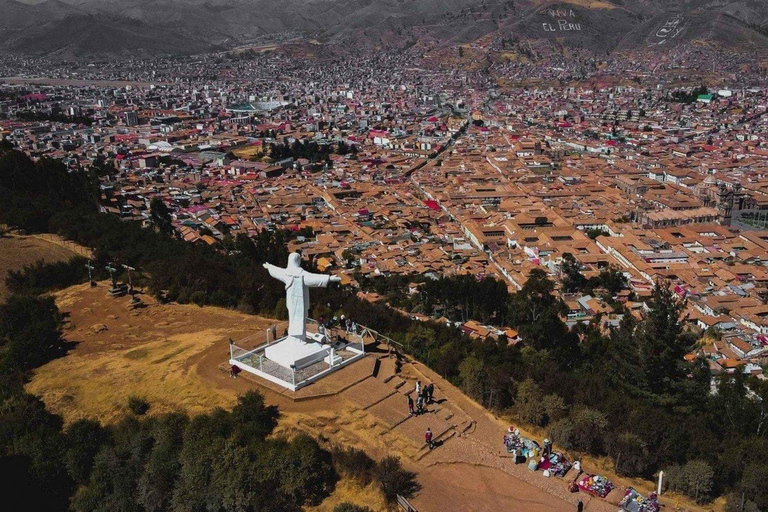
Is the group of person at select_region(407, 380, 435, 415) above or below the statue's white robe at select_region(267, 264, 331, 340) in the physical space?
below

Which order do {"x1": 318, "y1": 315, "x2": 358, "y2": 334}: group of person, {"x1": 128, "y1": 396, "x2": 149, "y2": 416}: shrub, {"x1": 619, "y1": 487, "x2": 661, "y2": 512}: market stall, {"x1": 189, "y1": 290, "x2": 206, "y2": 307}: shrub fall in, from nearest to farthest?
{"x1": 619, "y1": 487, "x2": 661, "y2": 512}: market stall < {"x1": 128, "y1": 396, "x2": 149, "y2": 416}: shrub < {"x1": 318, "y1": 315, "x2": 358, "y2": 334}: group of person < {"x1": 189, "y1": 290, "x2": 206, "y2": 307}: shrub

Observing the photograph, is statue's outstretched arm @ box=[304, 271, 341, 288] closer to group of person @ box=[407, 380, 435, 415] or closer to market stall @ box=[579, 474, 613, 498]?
group of person @ box=[407, 380, 435, 415]

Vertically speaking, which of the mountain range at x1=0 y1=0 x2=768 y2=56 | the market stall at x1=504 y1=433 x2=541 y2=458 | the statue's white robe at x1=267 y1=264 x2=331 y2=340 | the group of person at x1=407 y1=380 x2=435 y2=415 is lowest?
the market stall at x1=504 y1=433 x2=541 y2=458

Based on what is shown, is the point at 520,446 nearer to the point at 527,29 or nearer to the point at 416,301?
the point at 416,301

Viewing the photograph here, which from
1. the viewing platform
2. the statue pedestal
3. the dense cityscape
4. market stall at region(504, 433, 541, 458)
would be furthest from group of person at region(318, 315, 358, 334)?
market stall at region(504, 433, 541, 458)

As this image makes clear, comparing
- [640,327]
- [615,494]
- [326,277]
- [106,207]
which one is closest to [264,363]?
[326,277]
